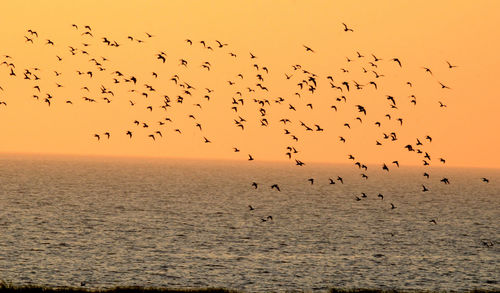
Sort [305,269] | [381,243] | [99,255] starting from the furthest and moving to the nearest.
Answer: [381,243]
[99,255]
[305,269]

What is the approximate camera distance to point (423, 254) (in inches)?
3730

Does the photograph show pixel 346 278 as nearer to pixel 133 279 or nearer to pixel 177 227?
pixel 133 279

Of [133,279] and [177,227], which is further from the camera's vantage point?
[177,227]

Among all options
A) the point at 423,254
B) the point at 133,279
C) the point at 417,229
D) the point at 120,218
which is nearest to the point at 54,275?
the point at 133,279

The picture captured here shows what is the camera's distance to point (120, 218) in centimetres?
13400

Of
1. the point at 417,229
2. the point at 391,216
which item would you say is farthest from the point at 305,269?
the point at 391,216

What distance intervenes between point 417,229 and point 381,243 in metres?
26.0

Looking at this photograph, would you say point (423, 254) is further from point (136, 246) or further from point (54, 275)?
point (54, 275)

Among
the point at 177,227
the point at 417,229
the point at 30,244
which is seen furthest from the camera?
the point at 417,229

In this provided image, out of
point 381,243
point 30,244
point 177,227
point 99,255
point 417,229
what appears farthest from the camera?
point 417,229

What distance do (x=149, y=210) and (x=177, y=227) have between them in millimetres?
34955

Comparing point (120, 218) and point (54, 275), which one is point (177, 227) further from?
point (54, 275)

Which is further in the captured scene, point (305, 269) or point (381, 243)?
point (381, 243)

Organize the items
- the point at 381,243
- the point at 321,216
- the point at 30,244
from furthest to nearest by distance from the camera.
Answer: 1. the point at 321,216
2. the point at 381,243
3. the point at 30,244
